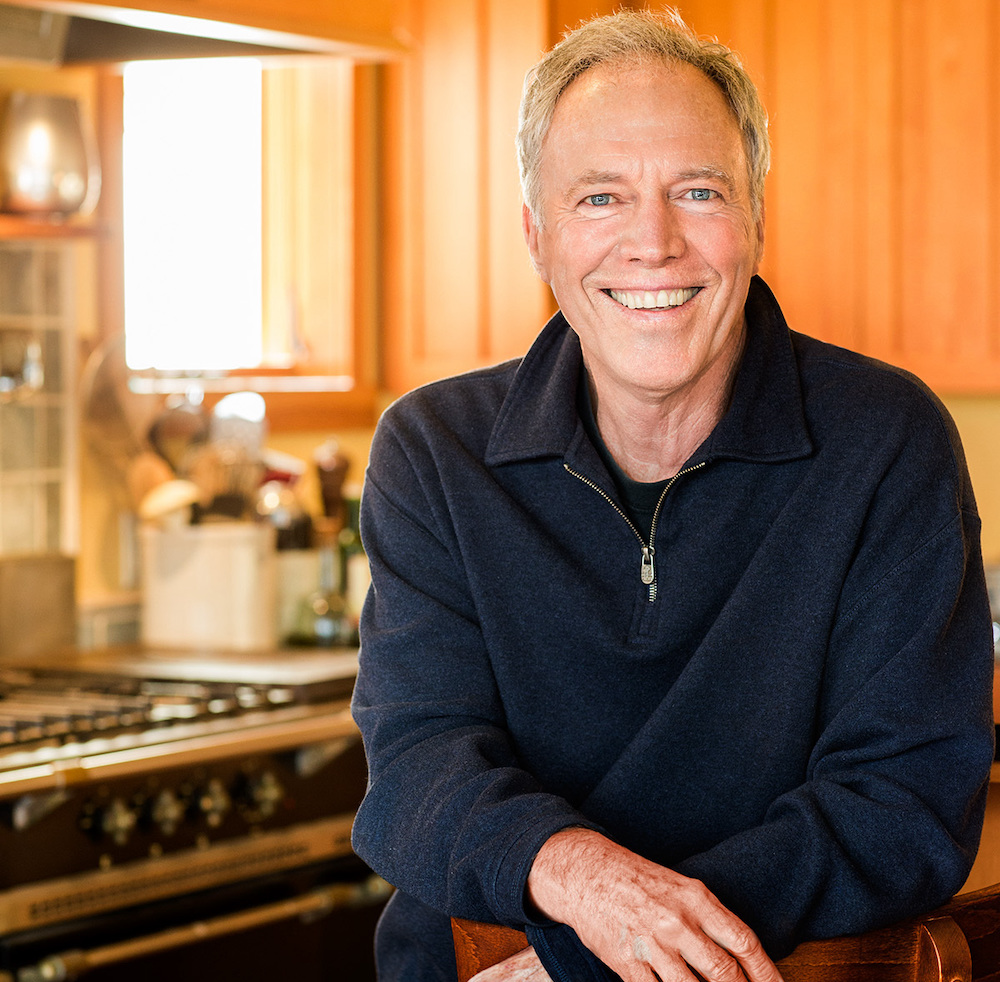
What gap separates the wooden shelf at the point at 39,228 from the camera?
2.74 meters

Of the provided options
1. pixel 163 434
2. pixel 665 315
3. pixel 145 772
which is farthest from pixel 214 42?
pixel 665 315

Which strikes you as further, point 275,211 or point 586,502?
point 275,211

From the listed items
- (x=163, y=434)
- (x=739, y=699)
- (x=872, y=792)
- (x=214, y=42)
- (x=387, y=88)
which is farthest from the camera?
(x=387, y=88)

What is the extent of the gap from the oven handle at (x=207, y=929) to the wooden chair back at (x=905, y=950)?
1.07 meters

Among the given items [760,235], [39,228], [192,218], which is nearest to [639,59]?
[760,235]

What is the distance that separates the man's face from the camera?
1.34 m

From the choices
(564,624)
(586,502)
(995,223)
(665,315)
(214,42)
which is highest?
(214,42)

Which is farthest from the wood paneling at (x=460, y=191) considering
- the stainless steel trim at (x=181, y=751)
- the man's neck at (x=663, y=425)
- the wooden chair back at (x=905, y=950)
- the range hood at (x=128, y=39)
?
the wooden chair back at (x=905, y=950)

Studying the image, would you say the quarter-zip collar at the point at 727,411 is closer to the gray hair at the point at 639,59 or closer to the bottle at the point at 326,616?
the gray hair at the point at 639,59

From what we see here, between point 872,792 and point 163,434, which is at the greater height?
point 163,434

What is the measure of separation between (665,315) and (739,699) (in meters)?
0.35

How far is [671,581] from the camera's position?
1.36 meters

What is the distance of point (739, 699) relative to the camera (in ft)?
4.34

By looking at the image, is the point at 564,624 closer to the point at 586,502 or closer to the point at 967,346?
the point at 586,502
